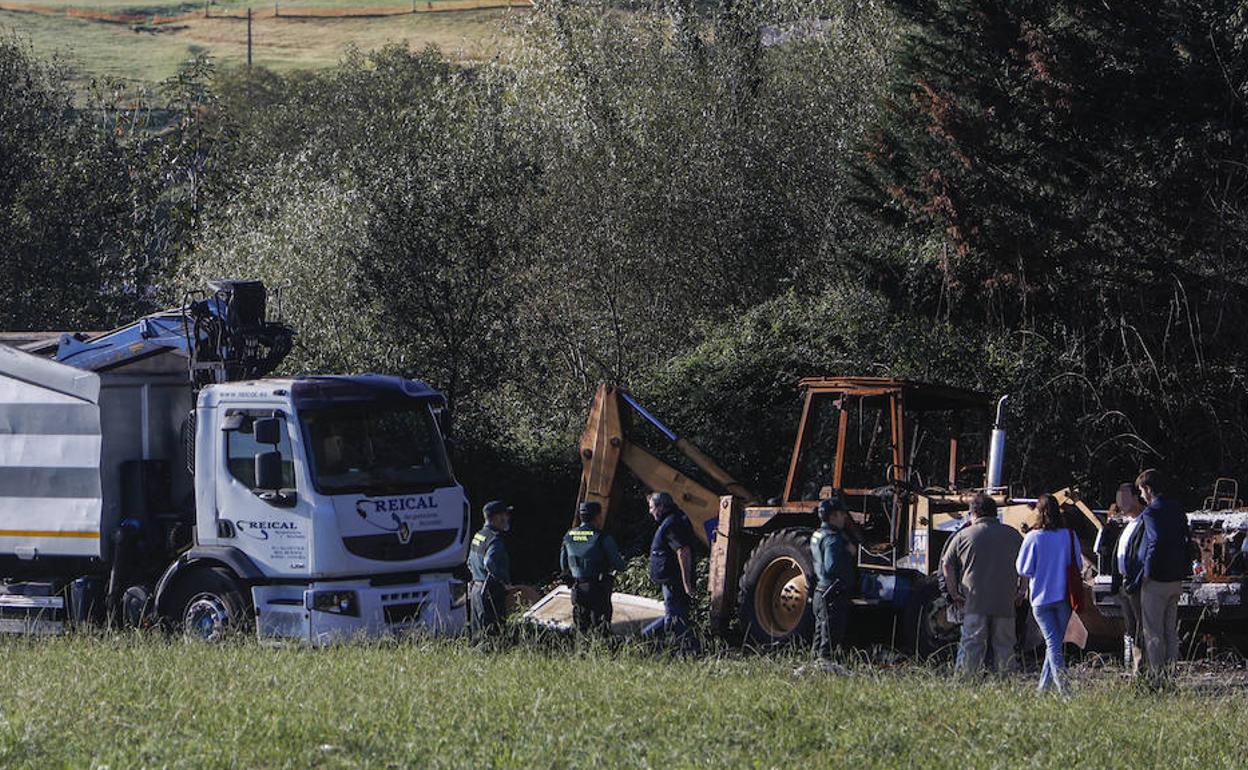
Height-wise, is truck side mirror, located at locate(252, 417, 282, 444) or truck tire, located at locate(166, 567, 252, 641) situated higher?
truck side mirror, located at locate(252, 417, 282, 444)

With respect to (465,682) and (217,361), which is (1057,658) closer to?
(465,682)

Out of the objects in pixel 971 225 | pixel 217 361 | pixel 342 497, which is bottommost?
pixel 342 497

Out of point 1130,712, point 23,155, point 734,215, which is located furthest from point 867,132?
point 23,155

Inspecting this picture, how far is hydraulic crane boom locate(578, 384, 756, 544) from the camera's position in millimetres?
18484

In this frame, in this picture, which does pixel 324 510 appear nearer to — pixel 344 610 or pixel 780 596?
pixel 344 610

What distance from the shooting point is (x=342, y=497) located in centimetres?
1509

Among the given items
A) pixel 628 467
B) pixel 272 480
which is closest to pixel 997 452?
pixel 628 467

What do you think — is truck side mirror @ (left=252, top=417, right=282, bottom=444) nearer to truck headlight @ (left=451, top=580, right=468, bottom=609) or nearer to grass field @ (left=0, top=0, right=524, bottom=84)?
truck headlight @ (left=451, top=580, right=468, bottom=609)

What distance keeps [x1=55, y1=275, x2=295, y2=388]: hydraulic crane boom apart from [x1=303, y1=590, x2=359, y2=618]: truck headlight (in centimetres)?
287

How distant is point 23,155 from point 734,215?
1399cm

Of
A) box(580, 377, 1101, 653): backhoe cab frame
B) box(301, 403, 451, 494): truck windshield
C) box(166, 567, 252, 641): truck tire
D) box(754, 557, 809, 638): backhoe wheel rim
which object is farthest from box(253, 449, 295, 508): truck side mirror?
box(754, 557, 809, 638): backhoe wheel rim

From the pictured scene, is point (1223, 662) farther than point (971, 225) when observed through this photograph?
No

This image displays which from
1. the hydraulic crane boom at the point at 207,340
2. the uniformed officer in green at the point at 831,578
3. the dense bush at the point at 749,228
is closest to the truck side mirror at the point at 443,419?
the hydraulic crane boom at the point at 207,340

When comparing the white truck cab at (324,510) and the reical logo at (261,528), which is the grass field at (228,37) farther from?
the reical logo at (261,528)
